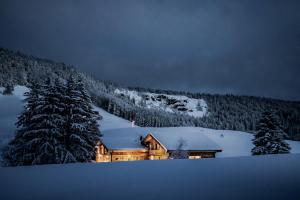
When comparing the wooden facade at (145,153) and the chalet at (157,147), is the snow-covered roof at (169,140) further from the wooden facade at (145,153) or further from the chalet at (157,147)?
the wooden facade at (145,153)

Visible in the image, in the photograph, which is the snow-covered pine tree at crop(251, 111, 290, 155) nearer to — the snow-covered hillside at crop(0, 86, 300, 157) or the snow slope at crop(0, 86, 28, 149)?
the snow-covered hillside at crop(0, 86, 300, 157)

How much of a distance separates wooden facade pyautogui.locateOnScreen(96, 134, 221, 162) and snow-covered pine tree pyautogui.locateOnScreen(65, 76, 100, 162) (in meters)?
17.3

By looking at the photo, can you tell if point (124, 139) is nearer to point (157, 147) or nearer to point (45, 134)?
point (157, 147)

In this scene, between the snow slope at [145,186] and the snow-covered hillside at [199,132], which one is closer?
the snow slope at [145,186]

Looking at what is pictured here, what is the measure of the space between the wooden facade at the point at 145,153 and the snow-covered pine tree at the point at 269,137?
9737 millimetres

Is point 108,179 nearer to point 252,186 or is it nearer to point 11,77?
point 252,186

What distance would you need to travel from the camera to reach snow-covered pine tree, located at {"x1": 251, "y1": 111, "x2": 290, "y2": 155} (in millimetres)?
34312

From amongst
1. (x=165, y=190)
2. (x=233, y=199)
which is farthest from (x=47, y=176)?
(x=233, y=199)

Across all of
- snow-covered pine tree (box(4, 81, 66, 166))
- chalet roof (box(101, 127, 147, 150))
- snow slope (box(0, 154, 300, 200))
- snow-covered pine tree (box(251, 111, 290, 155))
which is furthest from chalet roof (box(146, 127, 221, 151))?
snow slope (box(0, 154, 300, 200))

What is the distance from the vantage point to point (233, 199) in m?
3.81

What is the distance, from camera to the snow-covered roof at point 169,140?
4309 centimetres

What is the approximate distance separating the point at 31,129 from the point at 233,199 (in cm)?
2279

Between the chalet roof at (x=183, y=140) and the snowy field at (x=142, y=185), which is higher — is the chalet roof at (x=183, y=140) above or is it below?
below

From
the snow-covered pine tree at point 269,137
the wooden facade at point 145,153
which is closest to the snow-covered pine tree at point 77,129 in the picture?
the wooden facade at point 145,153
